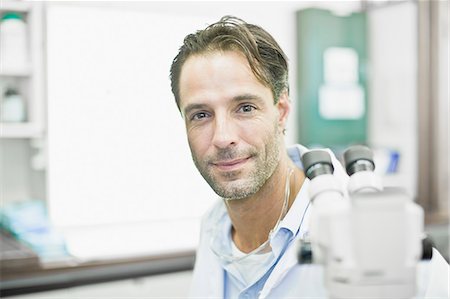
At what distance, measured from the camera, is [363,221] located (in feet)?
1.76

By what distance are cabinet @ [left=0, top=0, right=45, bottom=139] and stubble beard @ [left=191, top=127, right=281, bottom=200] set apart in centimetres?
152

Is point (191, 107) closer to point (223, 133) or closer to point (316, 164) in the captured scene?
point (223, 133)

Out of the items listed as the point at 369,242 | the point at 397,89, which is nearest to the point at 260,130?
the point at 369,242

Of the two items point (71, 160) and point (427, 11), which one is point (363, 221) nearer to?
point (71, 160)

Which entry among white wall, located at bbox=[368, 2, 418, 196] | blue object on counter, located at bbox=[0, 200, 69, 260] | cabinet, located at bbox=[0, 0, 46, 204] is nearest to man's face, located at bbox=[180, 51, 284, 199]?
blue object on counter, located at bbox=[0, 200, 69, 260]

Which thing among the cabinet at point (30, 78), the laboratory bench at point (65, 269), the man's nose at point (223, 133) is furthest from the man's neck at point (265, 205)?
the cabinet at point (30, 78)

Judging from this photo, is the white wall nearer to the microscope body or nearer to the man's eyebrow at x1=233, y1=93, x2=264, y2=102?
the man's eyebrow at x1=233, y1=93, x2=264, y2=102

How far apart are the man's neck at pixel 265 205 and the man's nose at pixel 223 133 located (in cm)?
10

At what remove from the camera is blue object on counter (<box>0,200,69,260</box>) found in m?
2.08

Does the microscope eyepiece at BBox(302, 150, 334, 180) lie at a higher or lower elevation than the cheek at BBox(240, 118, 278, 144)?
lower

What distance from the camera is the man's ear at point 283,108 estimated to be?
→ 30.9 inches

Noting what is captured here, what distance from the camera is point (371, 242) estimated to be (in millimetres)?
542

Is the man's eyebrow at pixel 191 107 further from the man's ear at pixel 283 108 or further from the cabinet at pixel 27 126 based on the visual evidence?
the cabinet at pixel 27 126

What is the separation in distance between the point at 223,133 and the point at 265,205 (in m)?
0.17
